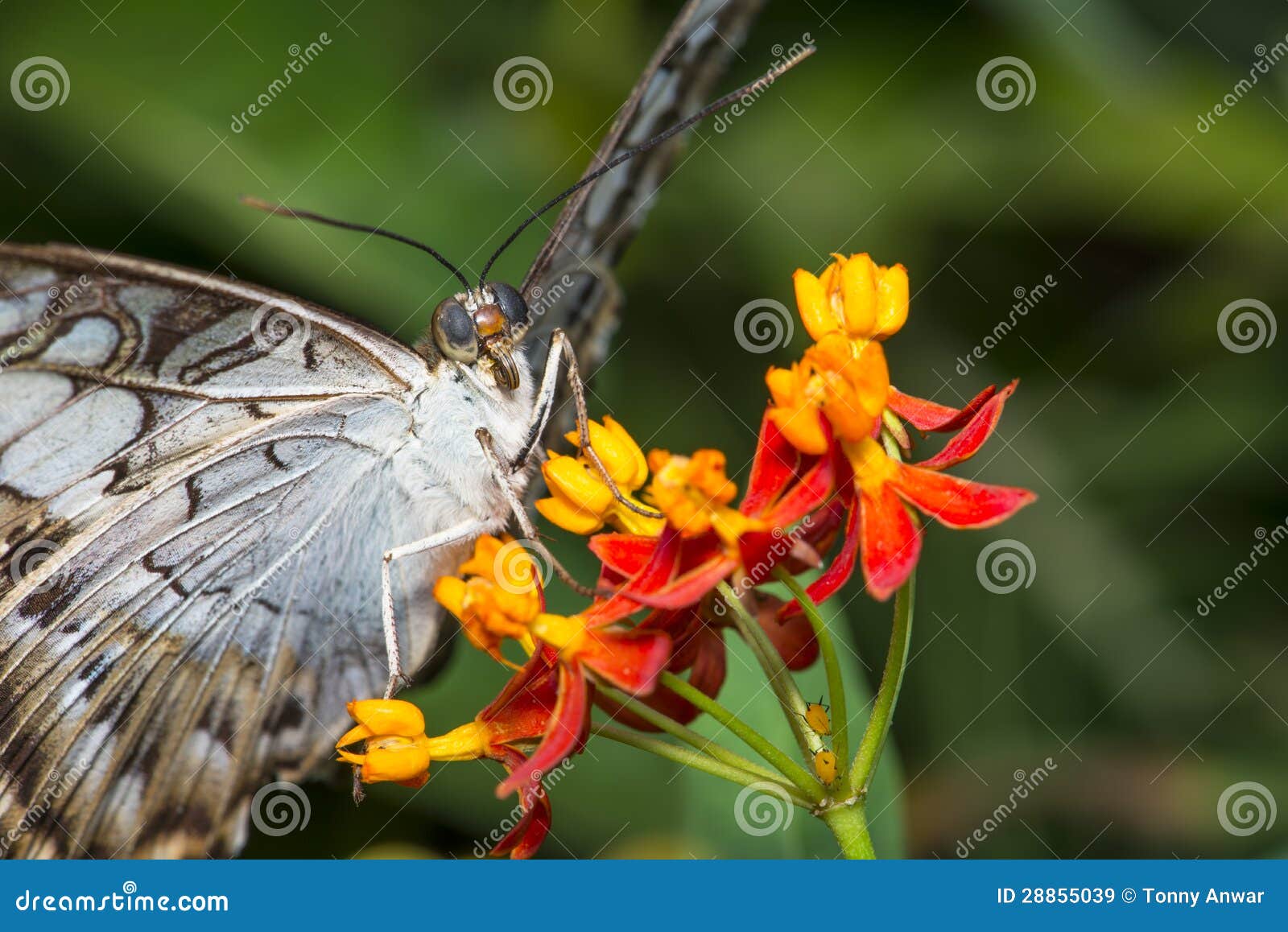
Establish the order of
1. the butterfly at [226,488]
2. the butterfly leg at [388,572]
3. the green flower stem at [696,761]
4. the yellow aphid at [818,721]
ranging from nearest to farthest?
the green flower stem at [696,761]
the yellow aphid at [818,721]
the butterfly leg at [388,572]
the butterfly at [226,488]

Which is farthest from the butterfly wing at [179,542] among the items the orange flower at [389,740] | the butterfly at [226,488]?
the orange flower at [389,740]

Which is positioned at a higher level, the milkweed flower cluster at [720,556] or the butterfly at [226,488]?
the milkweed flower cluster at [720,556]

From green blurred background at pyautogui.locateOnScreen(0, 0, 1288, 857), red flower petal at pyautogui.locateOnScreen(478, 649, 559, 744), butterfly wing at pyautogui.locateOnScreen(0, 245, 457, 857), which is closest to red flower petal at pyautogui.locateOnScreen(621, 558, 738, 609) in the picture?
red flower petal at pyautogui.locateOnScreen(478, 649, 559, 744)

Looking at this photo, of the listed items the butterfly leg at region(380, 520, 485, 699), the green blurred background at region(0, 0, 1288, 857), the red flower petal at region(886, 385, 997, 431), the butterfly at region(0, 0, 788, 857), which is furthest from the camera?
the green blurred background at region(0, 0, 1288, 857)

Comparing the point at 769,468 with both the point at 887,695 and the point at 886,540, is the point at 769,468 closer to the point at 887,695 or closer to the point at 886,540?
the point at 886,540

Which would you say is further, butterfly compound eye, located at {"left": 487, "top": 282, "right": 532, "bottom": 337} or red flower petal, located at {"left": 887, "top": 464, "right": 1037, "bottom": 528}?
butterfly compound eye, located at {"left": 487, "top": 282, "right": 532, "bottom": 337}

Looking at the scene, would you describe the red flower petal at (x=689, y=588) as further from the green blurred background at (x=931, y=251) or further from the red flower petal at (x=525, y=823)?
the green blurred background at (x=931, y=251)

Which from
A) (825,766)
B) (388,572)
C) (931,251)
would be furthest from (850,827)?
(931,251)

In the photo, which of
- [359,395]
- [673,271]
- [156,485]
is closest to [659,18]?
[673,271]

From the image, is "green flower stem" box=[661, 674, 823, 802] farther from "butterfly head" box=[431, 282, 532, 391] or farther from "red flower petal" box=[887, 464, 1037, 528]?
"butterfly head" box=[431, 282, 532, 391]
